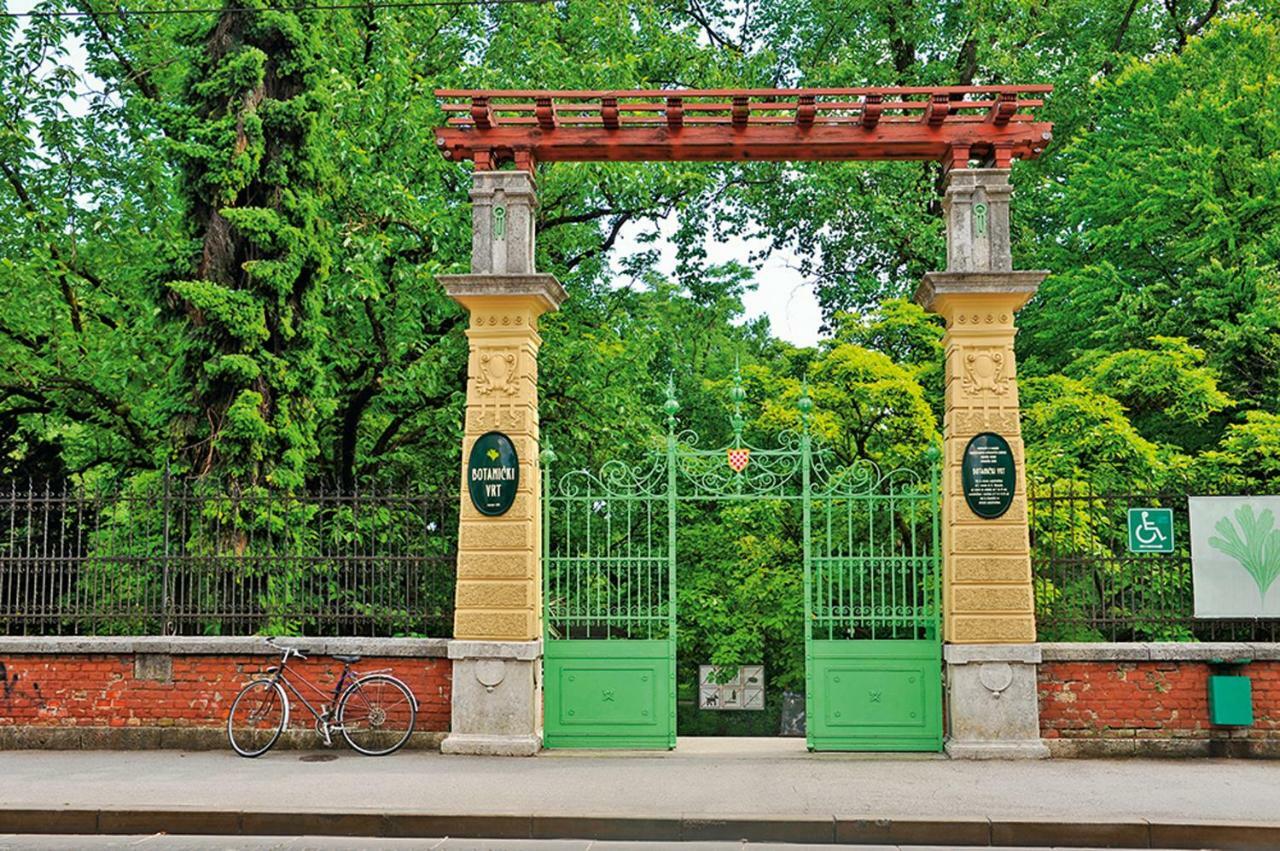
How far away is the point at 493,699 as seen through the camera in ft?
38.4

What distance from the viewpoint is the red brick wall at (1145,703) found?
38.0ft

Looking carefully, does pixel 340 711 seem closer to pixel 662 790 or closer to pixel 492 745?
pixel 492 745

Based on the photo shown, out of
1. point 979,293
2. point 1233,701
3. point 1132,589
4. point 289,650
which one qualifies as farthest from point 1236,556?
point 289,650

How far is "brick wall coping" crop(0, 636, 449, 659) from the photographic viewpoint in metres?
12.0

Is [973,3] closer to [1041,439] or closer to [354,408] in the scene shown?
[1041,439]

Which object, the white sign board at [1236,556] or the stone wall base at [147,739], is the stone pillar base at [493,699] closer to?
the stone wall base at [147,739]

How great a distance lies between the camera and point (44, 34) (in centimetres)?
2005

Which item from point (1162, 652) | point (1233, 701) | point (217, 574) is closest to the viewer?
point (1233, 701)

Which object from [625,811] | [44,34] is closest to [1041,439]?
[625,811]

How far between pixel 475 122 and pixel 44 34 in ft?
39.1

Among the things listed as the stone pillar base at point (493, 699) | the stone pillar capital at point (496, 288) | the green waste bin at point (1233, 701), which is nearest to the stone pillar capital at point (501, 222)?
the stone pillar capital at point (496, 288)

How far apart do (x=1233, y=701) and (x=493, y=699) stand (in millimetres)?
6945

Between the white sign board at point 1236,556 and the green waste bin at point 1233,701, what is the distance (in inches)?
28.3

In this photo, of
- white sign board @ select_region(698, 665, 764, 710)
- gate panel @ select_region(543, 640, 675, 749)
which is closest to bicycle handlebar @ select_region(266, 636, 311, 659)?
gate panel @ select_region(543, 640, 675, 749)
